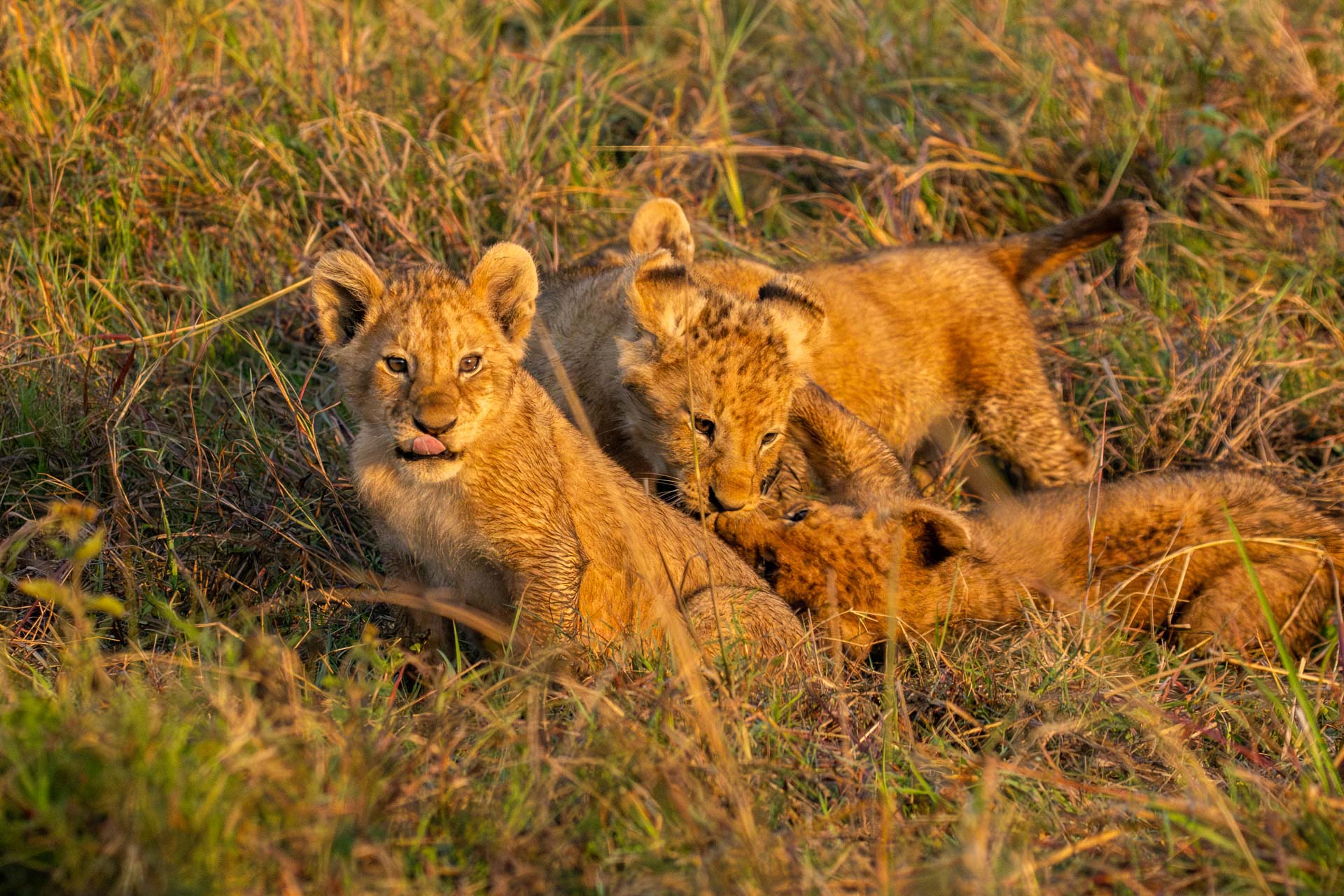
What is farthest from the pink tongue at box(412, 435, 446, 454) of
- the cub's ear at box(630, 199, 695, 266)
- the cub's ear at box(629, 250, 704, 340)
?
the cub's ear at box(630, 199, 695, 266)

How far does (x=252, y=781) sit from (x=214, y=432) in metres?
3.11

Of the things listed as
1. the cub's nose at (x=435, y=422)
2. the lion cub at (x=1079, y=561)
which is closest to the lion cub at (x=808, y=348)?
the lion cub at (x=1079, y=561)

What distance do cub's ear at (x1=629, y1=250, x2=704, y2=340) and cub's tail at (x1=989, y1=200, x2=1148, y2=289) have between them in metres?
2.37

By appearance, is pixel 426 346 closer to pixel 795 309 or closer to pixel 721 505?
pixel 721 505

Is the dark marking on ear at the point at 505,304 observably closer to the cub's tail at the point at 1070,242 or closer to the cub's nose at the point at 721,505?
the cub's nose at the point at 721,505

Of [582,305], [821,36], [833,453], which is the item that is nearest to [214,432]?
[582,305]

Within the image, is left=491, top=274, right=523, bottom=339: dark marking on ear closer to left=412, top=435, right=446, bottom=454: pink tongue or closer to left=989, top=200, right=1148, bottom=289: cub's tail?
left=412, top=435, right=446, bottom=454: pink tongue

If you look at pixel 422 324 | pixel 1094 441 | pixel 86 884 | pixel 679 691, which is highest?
pixel 422 324

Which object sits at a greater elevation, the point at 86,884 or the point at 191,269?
the point at 86,884

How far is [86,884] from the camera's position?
2621 millimetres

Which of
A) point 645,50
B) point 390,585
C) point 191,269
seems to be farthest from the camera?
point 645,50

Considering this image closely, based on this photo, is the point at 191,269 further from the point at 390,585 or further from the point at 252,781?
the point at 252,781

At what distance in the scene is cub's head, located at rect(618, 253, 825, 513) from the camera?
5234 millimetres

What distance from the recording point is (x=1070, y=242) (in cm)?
688
